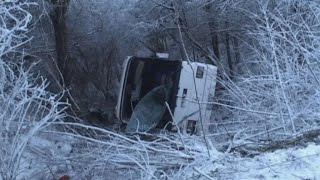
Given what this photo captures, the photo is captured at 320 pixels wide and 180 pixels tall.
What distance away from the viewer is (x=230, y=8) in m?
17.2

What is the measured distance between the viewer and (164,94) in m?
10.6

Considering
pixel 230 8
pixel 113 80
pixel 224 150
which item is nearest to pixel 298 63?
pixel 224 150

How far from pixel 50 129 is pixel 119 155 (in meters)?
1.19

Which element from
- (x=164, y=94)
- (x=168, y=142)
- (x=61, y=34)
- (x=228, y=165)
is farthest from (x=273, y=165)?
(x=61, y=34)

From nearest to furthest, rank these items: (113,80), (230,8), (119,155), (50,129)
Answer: (119,155), (50,129), (230,8), (113,80)

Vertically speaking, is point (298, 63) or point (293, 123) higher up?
point (298, 63)

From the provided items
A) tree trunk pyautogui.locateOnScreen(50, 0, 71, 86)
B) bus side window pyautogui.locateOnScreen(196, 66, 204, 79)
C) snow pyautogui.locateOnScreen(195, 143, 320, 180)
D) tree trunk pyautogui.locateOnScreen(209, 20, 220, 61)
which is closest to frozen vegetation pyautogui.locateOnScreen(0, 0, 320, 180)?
snow pyautogui.locateOnScreen(195, 143, 320, 180)

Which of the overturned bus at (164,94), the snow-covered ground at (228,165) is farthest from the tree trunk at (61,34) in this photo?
the snow-covered ground at (228,165)

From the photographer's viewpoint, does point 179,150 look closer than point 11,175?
No

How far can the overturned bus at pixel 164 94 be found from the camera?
380 inches

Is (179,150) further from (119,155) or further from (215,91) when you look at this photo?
(215,91)

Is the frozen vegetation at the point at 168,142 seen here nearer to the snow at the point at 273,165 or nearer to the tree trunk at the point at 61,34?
the snow at the point at 273,165

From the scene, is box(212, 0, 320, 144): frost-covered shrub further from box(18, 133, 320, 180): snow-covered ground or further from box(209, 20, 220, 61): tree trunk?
box(209, 20, 220, 61): tree trunk

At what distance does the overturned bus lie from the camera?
966 centimetres
